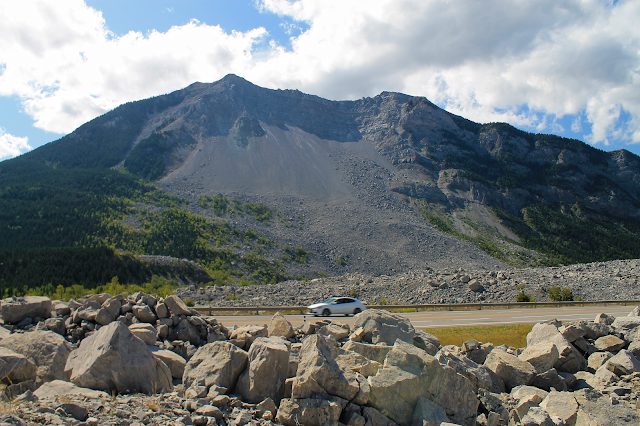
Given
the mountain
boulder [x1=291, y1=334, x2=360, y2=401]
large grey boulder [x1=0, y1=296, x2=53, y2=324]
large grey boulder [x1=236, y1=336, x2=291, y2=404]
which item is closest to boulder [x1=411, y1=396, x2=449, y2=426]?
boulder [x1=291, y1=334, x2=360, y2=401]

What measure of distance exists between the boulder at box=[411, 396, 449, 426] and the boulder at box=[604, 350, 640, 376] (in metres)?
6.51

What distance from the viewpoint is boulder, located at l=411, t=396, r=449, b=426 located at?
6.71 metres

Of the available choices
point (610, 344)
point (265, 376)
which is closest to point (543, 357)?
point (610, 344)

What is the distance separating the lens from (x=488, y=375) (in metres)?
8.90

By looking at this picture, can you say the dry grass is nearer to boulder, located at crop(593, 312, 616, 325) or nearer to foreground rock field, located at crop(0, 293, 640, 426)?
boulder, located at crop(593, 312, 616, 325)

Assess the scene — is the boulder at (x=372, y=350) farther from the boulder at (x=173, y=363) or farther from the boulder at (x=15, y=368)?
the boulder at (x=15, y=368)

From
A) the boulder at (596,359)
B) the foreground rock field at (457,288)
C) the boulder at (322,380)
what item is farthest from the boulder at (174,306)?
the foreground rock field at (457,288)

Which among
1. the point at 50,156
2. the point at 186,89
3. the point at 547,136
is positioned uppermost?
the point at 186,89

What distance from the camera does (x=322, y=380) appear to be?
6.77 m

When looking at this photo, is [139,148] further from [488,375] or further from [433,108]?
[488,375]

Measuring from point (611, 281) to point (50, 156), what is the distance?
6025 inches

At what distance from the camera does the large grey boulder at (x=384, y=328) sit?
9531 mm

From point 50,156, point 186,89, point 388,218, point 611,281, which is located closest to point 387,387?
point 611,281

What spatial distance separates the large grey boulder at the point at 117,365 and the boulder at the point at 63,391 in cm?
43
